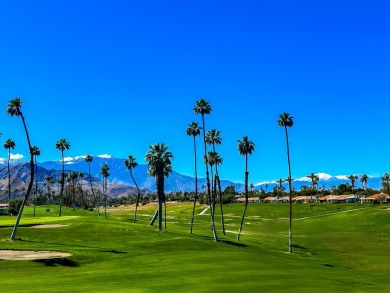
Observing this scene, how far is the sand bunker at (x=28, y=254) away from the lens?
47.5 m

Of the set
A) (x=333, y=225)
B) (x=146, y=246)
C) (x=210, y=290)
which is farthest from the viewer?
(x=333, y=225)

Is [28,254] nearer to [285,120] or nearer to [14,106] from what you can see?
[14,106]

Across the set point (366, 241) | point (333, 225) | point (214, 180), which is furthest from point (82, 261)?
point (333, 225)

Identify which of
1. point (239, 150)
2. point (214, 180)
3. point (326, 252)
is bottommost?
point (326, 252)

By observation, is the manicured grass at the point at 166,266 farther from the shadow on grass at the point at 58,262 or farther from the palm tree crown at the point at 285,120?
the palm tree crown at the point at 285,120

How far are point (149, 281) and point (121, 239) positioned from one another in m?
31.5

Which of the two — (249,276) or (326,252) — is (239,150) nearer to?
(326,252)

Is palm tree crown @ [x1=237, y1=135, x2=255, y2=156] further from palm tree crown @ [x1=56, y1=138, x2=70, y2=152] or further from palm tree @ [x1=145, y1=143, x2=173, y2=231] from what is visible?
palm tree crown @ [x1=56, y1=138, x2=70, y2=152]

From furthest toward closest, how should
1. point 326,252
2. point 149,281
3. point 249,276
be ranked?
point 326,252 < point 249,276 < point 149,281

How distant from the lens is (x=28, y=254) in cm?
5025

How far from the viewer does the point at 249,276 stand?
37500 mm

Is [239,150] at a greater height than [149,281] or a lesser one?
greater

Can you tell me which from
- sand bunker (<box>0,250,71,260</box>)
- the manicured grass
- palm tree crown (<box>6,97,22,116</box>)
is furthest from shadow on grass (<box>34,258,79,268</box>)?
palm tree crown (<box>6,97,22,116</box>)

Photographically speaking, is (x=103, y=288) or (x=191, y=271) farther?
(x=191, y=271)
